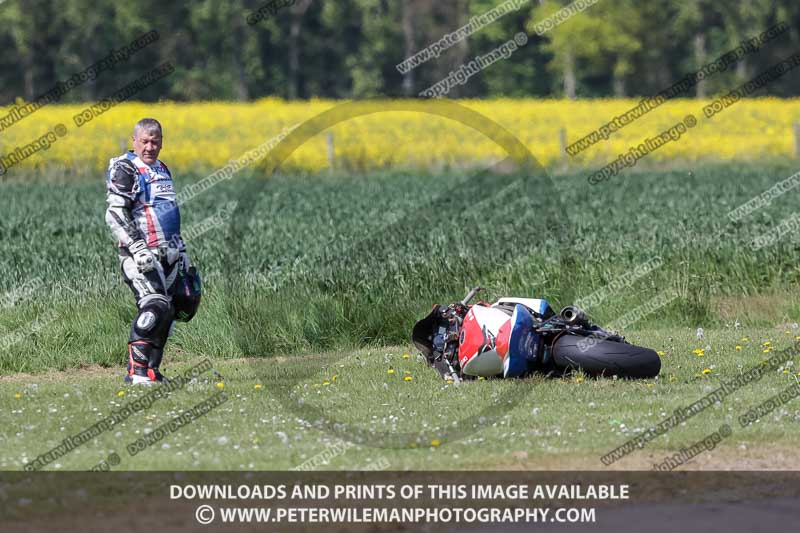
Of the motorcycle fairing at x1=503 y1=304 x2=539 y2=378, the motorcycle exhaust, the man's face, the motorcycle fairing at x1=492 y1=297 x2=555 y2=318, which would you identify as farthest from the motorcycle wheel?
the man's face

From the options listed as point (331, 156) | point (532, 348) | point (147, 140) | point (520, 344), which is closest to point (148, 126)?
point (147, 140)

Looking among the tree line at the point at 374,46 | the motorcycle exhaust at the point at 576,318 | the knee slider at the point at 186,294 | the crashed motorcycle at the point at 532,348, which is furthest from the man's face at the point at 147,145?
the tree line at the point at 374,46

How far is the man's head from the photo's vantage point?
11.8 meters

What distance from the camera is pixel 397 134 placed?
49.6 metres

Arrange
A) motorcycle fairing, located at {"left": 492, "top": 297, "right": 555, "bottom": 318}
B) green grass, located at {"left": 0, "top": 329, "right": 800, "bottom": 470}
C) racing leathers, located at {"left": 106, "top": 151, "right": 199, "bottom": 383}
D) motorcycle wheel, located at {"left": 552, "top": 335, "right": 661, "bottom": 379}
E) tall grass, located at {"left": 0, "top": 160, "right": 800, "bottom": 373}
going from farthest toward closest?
1. tall grass, located at {"left": 0, "top": 160, "right": 800, "bottom": 373}
2. motorcycle fairing, located at {"left": 492, "top": 297, "right": 555, "bottom": 318}
3. motorcycle wheel, located at {"left": 552, "top": 335, "right": 661, "bottom": 379}
4. racing leathers, located at {"left": 106, "top": 151, "right": 199, "bottom": 383}
5. green grass, located at {"left": 0, "top": 329, "right": 800, "bottom": 470}

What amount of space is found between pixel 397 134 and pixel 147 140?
38.0m

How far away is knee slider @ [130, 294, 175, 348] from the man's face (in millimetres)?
1280

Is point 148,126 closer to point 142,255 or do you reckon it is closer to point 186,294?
point 142,255

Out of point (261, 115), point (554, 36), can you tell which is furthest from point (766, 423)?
point (554, 36)

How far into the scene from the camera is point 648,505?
8273 mm

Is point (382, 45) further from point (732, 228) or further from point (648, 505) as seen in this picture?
point (648, 505)

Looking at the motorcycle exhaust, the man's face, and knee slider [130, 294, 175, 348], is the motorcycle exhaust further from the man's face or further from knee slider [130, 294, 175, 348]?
the man's face

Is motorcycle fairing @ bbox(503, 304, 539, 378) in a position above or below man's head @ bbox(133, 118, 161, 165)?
below

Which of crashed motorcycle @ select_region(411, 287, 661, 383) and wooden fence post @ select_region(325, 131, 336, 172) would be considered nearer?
crashed motorcycle @ select_region(411, 287, 661, 383)
